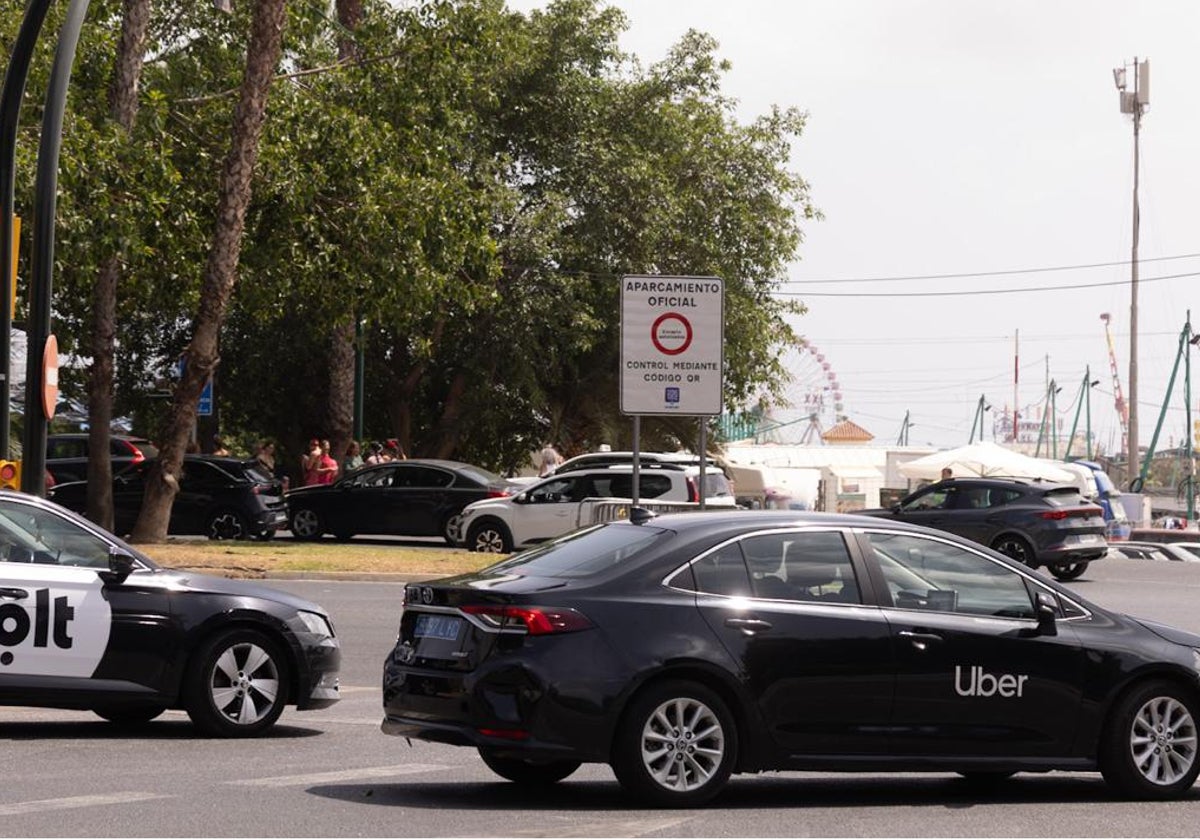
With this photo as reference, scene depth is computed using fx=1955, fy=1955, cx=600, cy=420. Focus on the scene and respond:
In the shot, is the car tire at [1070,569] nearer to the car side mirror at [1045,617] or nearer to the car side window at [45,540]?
the car side mirror at [1045,617]

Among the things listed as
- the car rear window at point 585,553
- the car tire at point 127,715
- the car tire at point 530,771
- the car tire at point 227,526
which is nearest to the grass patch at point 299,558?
the car tire at point 227,526

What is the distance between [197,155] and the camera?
3005 centimetres

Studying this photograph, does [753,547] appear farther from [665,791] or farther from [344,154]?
[344,154]

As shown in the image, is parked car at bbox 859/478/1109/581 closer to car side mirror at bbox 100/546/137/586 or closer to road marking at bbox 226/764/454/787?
road marking at bbox 226/764/454/787

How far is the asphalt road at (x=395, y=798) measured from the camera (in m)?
8.43

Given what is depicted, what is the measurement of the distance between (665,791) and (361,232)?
22125 mm

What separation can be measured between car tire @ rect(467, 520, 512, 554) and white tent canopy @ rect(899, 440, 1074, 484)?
2149 centimetres

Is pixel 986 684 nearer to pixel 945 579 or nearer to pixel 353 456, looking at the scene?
pixel 945 579

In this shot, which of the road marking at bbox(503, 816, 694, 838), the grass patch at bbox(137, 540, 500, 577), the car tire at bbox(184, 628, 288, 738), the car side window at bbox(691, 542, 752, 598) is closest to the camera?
the road marking at bbox(503, 816, 694, 838)

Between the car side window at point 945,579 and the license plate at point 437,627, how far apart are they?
2097mm

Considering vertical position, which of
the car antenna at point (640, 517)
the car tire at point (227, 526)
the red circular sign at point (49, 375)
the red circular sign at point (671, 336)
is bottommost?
the car tire at point (227, 526)

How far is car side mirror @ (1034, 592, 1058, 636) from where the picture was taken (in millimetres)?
9609

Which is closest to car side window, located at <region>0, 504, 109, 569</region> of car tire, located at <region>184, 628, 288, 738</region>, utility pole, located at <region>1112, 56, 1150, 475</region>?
car tire, located at <region>184, 628, 288, 738</region>

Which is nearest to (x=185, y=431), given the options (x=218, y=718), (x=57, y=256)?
(x=57, y=256)
